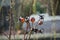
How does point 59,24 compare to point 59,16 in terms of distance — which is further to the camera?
point 59,16

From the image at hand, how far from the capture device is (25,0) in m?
1.84

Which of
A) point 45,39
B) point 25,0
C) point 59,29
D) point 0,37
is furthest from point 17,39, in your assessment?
point 59,29

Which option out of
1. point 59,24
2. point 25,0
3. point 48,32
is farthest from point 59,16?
point 25,0

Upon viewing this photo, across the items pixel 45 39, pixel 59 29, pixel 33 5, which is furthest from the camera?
pixel 59 29

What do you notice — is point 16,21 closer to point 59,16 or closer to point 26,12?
point 26,12

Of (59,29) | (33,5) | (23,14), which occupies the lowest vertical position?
(59,29)

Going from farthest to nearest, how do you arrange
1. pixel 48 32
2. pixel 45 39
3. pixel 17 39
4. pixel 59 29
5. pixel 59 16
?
pixel 59 16 → pixel 59 29 → pixel 48 32 → pixel 45 39 → pixel 17 39

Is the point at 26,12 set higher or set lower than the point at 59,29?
higher

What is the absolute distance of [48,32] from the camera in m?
2.56

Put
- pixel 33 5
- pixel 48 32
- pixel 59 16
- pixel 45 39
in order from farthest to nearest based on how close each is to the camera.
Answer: pixel 59 16 < pixel 48 32 < pixel 45 39 < pixel 33 5

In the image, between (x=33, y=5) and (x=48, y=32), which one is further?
(x=48, y=32)

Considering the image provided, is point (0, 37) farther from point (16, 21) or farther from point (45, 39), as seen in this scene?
point (45, 39)

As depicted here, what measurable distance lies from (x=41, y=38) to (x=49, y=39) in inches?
6.6

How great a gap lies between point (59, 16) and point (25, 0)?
6.15ft
